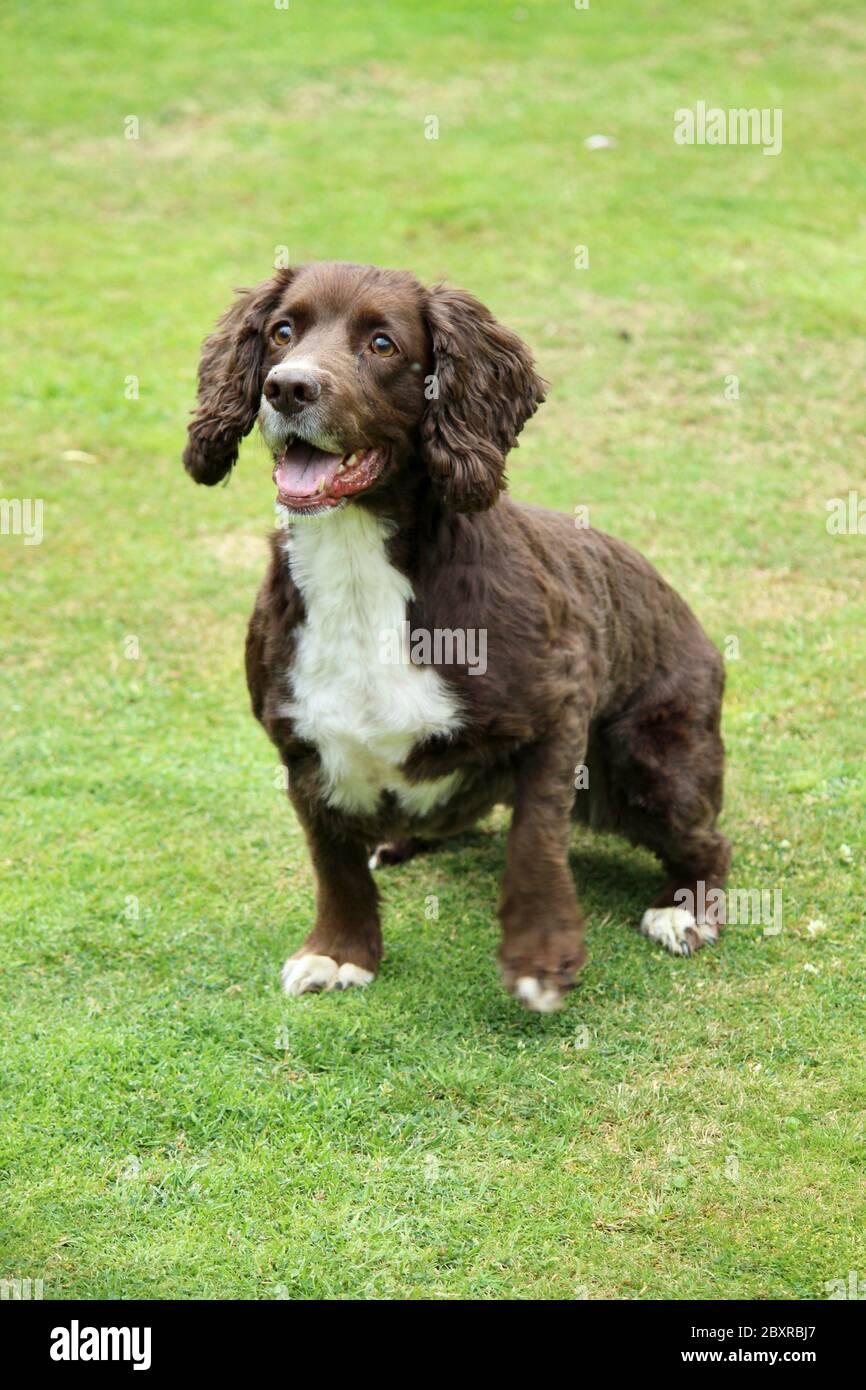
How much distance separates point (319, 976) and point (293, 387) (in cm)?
194

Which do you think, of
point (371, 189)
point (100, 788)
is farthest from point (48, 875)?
point (371, 189)

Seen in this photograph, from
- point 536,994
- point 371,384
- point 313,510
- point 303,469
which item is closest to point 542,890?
point 536,994

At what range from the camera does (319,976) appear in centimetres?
482

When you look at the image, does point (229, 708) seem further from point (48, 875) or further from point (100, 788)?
point (48, 875)

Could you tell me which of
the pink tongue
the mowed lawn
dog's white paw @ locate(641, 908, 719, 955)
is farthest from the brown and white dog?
dog's white paw @ locate(641, 908, 719, 955)

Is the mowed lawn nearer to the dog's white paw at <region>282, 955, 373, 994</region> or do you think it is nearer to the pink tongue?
the dog's white paw at <region>282, 955, 373, 994</region>

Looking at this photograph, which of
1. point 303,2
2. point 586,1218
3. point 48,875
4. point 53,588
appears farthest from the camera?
point 303,2

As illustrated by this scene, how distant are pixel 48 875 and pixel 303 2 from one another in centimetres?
1456

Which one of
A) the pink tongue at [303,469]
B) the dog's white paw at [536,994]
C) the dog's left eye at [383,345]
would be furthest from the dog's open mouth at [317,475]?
the dog's white paw at [536,994]

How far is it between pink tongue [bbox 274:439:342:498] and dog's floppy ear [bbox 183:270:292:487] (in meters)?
0.47

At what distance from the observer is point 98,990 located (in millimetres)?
4852

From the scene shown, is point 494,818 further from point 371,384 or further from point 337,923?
point 371,384

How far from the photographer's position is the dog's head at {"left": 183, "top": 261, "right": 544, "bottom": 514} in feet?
13.2

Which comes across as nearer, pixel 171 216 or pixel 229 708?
pixel 229 708
